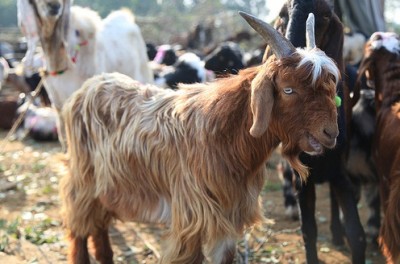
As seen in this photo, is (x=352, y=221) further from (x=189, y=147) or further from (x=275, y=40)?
(x=275, y=40)

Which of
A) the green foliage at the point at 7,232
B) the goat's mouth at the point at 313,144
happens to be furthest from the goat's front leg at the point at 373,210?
the green foliage at the point at 7,232

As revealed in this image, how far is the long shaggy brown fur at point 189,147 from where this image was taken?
307 centimetres

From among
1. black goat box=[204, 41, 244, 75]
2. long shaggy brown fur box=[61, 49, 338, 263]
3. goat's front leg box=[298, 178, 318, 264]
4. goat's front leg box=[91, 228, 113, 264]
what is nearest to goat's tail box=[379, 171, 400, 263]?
goat's front leg box=[298, 178, 318, 264]

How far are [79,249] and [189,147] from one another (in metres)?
1.45

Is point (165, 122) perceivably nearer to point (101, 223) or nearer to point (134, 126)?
point (134, 126)

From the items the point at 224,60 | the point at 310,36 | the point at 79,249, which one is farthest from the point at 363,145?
the point at 224,60

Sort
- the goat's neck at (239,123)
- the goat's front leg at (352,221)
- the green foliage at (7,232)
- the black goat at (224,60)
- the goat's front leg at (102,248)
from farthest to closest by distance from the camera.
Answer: the black goat at (224,60), the green foliage at (7,232), the goat's front leg at (102,248), the goat's front leg at (352,221), the goat's neck at (239,123)

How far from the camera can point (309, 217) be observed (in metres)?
4.36

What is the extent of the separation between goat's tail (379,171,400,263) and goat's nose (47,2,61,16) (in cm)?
355

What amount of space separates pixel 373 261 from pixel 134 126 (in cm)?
245

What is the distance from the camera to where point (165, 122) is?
3734 millimetres

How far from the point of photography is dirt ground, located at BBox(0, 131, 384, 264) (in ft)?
16.2

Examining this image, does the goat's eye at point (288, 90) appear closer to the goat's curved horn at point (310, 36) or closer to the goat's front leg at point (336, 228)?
the goat's curved horn at point (310, 36)

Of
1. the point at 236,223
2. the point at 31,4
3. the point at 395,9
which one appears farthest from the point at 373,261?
the point at 395,9
